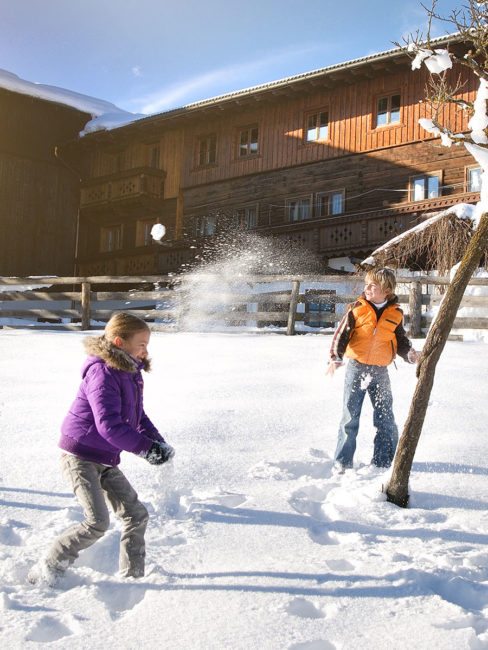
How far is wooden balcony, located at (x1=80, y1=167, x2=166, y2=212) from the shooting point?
24234 mm

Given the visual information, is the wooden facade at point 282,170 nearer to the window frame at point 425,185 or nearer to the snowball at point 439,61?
the window frame at point 425,185

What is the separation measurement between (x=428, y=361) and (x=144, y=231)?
2279 cm

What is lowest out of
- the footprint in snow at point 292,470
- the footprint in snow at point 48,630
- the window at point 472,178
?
the footprint in snow at point 48,630

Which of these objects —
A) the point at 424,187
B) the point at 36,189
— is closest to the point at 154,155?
the point at 36,189

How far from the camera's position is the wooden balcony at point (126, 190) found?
24234 millimetres

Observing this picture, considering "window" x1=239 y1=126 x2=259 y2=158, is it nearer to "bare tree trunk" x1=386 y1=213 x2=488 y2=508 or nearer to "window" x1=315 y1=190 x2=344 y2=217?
"window" x1=315 y1=190 x2=344 y2=217

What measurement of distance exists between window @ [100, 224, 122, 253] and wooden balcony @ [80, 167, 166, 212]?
1121mm

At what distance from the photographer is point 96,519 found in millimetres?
2920

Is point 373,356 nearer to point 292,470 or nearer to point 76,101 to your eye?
point 292,470

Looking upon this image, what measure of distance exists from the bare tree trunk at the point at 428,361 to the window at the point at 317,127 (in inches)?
720

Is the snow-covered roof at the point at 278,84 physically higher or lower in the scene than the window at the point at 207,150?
higher

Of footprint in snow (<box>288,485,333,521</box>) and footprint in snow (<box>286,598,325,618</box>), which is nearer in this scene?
footprint in snow (<box>286,598,325,618</box>)

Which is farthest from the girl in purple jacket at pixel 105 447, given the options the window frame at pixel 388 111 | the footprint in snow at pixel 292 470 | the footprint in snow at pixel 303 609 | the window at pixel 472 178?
the window frame at pixel 388 111

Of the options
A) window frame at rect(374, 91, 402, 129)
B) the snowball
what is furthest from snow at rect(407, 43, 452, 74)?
window frame at rect(374, 91, 402, 129)
